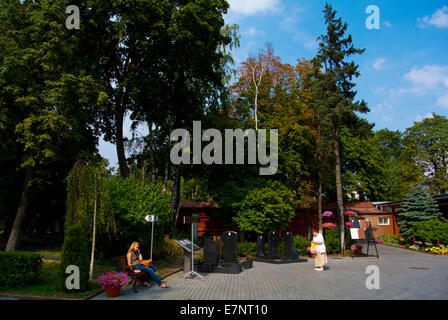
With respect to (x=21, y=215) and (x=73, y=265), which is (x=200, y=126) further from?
(x=73, y=265)

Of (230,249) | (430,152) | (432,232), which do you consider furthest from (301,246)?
(430,152)

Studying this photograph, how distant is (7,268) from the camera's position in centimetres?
929

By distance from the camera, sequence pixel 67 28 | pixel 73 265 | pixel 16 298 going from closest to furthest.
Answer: pixel 16 298, pixel 73 265, pixel 67 28

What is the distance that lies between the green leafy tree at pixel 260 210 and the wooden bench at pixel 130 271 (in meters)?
11.0

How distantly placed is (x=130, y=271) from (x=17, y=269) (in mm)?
3282

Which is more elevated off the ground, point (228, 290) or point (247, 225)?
point (247, 225)

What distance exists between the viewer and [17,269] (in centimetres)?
934

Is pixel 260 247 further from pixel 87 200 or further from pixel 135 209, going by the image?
pixel 87 200

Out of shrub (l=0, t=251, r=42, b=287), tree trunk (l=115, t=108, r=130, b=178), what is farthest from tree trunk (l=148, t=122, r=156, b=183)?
shrub (l=0, t=251, r=42, b=287)

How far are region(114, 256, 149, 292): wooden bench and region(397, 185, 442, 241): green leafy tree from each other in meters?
22.2

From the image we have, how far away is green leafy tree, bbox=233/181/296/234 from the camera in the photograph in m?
20.6

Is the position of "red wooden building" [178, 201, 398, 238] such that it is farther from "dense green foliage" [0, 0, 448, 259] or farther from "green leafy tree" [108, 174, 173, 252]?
"green leafy tree" [108, 174, 173, 252]
